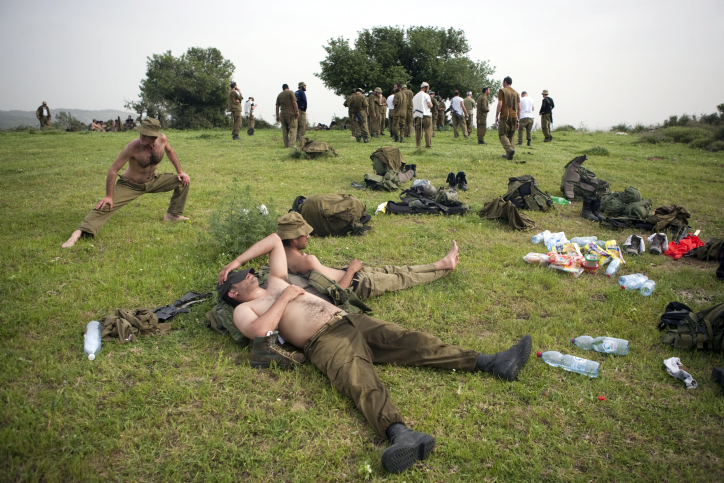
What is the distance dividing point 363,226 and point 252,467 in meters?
4.60

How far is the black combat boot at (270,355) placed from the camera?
355 centimetres

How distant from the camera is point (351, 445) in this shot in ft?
9.28

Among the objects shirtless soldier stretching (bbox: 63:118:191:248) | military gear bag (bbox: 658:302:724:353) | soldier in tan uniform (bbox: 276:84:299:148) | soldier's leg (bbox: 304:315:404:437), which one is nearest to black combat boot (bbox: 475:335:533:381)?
soldier's leg (bbox: 304:315:404:437)

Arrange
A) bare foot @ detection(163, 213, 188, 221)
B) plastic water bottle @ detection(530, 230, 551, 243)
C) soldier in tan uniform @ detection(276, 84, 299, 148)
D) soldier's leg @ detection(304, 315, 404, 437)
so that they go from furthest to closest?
1. soldier in tan uniform @ detection(276, 84, 299, 148)
2. bare foot @ detection(163, 213, 188, 221)
3. plastic water bottle @ detection(530, 230, 551, 243)
4. soldier's leg @ detection(304, 315, 404, 437)

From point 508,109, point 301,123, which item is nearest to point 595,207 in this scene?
point 508,109

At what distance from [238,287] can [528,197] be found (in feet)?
20.0

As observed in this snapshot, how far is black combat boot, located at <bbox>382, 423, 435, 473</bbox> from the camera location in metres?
2.54

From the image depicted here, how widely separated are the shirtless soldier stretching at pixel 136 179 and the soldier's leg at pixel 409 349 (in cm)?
476

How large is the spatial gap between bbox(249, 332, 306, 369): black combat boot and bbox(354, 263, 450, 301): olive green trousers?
4.22 ft

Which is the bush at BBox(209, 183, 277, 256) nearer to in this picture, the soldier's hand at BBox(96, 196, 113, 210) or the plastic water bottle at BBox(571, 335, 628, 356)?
the soldier's hand at BBox(96, 196, 113, 210)

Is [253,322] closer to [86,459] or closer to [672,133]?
[86,459]

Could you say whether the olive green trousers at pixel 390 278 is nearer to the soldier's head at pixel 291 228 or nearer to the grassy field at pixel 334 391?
the grassy field at pixel 334 391

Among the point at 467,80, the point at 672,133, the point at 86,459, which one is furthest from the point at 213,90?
the point at 86,459

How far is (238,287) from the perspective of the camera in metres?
3.88
